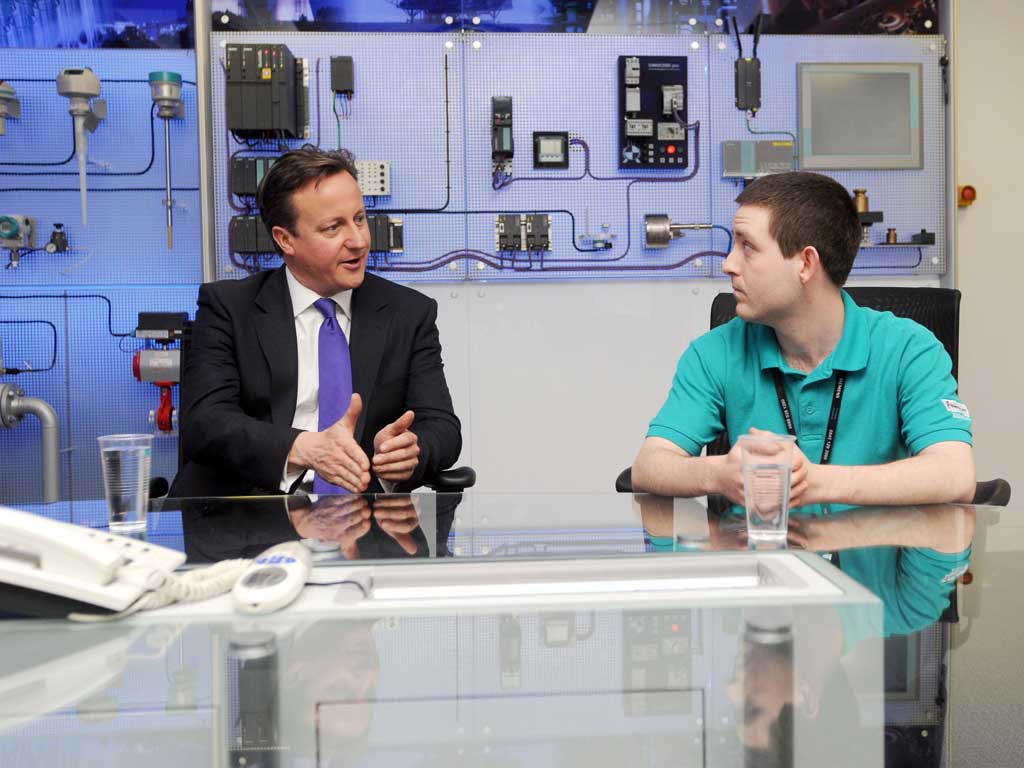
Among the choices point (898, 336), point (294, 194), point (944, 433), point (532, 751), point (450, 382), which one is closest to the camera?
point (532, 751)

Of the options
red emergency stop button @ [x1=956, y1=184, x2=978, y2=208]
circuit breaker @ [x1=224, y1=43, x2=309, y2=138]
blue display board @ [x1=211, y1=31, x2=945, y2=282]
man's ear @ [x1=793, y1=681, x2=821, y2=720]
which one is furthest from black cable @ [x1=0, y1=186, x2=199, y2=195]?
man's ear @ [x1=793, y1=681, x2=821, y2=720]

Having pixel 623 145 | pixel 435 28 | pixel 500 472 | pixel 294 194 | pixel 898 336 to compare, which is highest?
pixel 435 28

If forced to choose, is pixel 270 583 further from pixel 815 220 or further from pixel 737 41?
pixel 737 41

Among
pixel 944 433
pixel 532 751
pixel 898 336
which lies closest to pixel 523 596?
pixel 532 751

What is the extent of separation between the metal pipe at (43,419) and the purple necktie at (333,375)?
1.99 metres

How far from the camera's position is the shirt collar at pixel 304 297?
2693 mm

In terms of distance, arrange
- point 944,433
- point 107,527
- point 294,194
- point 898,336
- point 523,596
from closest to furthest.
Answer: point 523,596 → point 107,527 → point 944,433 → point 898,336 → point 294,194

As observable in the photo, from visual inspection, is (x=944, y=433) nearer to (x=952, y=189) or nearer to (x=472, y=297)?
(x=472, y=297)

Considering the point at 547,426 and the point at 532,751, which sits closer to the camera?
the point at 532,751

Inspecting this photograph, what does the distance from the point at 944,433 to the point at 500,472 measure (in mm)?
2609

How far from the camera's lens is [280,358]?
8.41 ft

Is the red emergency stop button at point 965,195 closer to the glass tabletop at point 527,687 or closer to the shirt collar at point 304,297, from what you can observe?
the shirt collar at point 304,297

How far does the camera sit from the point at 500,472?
4.32 meters

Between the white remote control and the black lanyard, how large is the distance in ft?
4.46
